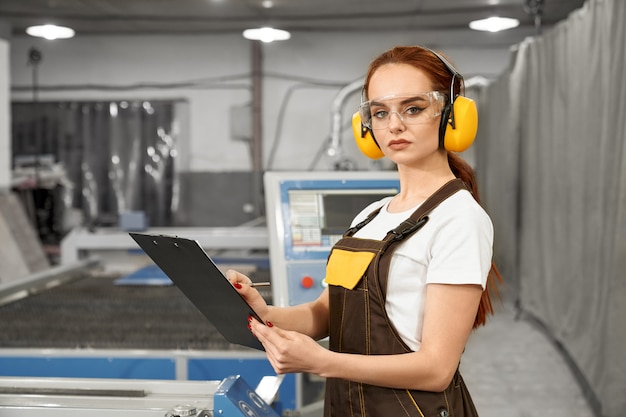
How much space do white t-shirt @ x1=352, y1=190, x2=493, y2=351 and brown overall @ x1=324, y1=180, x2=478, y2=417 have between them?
14 millimetres

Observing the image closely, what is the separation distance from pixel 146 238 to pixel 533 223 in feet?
13.5

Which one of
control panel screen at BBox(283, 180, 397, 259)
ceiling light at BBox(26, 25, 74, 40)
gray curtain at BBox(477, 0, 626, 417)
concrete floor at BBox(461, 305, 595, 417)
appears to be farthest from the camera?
ceiling light at BBox(26, 25, 74, 40)

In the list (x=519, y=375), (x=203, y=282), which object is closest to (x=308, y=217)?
(x=203, y=282)

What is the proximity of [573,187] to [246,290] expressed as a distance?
2.94 meters

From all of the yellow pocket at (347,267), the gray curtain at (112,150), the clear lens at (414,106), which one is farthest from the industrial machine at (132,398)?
the gray curtain at (112,150)

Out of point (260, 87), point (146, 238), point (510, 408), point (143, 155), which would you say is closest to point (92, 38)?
point (143, 155)

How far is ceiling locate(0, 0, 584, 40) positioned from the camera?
6.23 meters

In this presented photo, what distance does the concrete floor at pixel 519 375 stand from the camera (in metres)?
3.52

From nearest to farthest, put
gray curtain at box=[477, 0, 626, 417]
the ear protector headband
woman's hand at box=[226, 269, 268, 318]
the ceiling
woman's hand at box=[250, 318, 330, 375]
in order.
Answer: woman's hand at box=[250, 318, 330, 375], the ear protector headband, woman's hand at box=[226, 269, 268, 318], gray curtain at box=[477, 0, 626, 417], the ceiling

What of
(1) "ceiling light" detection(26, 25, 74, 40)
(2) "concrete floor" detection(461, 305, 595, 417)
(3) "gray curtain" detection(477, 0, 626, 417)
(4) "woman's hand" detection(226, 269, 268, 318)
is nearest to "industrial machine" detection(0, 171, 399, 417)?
(4) "woman's hand" detection(226, 269, 268, 318)

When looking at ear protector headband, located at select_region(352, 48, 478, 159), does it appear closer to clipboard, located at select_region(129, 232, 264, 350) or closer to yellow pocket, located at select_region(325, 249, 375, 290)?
yellow pocket, located at select_region(325, 249, 375, 290)

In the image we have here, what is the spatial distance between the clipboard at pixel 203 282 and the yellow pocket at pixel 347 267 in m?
0.17

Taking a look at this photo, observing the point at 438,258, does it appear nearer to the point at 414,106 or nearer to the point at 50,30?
the point at 414,106

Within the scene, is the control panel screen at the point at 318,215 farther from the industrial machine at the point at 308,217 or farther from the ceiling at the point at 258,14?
the ceiling at the point at 258,14
